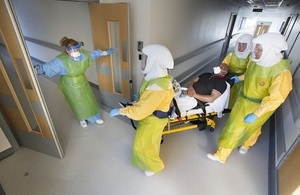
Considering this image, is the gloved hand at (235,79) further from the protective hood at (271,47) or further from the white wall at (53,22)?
the white wall at (53,22)

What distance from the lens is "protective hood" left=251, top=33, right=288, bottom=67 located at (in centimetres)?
149

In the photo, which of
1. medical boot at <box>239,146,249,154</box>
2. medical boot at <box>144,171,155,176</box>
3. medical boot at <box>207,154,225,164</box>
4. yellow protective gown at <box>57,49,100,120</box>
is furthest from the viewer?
medical boot at <box>239,146,249,154</box>

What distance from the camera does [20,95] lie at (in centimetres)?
168

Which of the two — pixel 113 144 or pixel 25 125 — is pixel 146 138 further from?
pixel 25 125

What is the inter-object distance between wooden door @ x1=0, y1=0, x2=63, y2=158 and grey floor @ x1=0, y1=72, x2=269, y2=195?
0.73 ft

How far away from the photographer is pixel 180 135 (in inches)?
97.7

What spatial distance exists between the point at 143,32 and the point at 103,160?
5.72ft

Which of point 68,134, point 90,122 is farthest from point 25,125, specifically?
point 90,122

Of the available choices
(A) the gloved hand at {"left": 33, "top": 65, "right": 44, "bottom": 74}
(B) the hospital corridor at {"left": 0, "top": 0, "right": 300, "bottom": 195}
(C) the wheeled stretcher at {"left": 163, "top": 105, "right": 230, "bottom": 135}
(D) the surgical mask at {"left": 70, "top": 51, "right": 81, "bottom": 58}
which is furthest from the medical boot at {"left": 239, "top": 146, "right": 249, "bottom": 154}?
(A) the gloved hand at {"left": 33, "top": 65, "right": 44, "bottom": 74}

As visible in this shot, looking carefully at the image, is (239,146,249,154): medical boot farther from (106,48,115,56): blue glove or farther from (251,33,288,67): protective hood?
(106,48,115,56): blue glove

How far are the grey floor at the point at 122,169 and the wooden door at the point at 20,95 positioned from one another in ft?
0.73

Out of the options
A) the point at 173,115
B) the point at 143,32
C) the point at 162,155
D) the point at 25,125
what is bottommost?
the point at 162,155

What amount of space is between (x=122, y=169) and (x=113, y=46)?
5.63ft

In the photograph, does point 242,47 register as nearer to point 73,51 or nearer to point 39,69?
point 73,51
